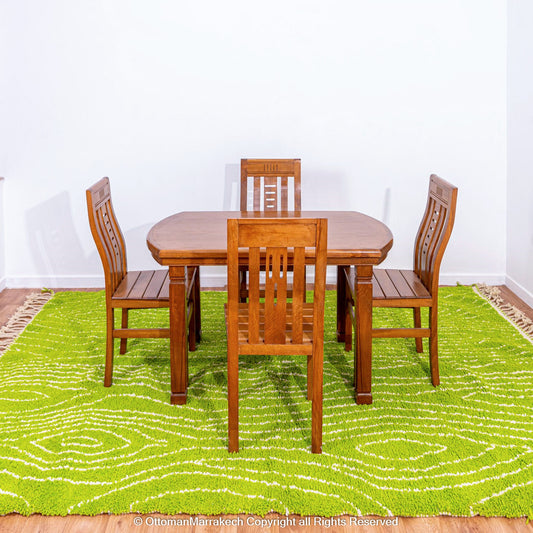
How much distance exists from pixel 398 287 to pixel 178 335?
38.8 inches

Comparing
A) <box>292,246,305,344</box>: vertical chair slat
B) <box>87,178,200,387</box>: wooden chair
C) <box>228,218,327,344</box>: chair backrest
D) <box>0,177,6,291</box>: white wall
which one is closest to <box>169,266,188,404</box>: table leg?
<box>87,178,200,387</box>: wooden chair

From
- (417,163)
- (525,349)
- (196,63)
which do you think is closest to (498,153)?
(417,163)

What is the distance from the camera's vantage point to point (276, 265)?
2.23 metres

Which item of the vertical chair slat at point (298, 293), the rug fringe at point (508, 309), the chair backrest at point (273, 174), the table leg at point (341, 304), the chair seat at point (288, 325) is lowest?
the rug fringe at point (508, 309)

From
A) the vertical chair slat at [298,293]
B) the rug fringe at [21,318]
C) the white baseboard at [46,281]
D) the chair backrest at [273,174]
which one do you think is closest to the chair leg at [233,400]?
the vertical chair slat at [298,293]

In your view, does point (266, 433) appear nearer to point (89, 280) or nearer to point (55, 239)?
point (89, 280)

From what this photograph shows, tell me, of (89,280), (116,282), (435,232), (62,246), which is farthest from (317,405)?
(62,246)

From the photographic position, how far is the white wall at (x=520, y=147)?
387cm

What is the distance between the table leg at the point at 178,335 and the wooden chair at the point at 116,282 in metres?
0.11

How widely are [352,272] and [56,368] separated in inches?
57.0

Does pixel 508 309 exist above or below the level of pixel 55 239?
below

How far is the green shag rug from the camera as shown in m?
2.12

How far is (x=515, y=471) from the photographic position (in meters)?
2.25

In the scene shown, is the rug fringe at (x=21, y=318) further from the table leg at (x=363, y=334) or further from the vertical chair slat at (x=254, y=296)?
the table leg at (x=363, y=334)
